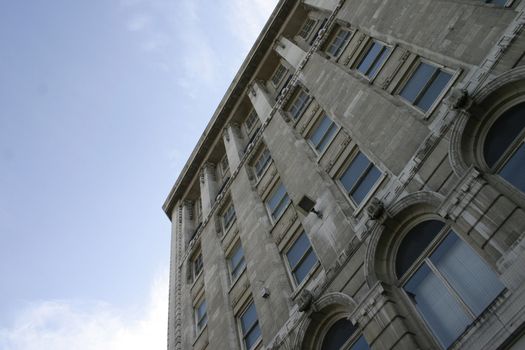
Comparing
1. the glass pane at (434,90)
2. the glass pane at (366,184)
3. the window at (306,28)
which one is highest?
the window at (306,28)

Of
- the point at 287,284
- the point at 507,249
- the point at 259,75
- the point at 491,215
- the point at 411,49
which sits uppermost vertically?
the point at 259,75

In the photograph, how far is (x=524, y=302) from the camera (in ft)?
27.2

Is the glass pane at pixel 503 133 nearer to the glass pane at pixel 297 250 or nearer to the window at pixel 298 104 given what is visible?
the glass pane at pixel 297 250

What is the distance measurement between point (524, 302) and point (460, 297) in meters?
2.02

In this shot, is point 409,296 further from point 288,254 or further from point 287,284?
point 288,254

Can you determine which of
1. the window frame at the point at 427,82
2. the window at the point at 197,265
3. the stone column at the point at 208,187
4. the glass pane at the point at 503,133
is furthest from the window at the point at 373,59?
the window at the point at 197,265

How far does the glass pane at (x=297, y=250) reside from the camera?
56.1 ft

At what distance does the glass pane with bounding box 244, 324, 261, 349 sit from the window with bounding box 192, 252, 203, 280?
876 cm

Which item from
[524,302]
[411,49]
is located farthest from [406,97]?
[524,302]

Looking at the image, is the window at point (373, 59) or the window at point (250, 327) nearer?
the window at point (250, 327)

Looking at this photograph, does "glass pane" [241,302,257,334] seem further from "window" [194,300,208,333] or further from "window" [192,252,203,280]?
"window" [192,252,203,280]

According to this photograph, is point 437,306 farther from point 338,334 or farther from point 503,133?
point 503,133

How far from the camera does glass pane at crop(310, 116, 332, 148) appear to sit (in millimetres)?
20141

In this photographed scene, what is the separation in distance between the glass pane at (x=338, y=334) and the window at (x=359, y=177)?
3910 millimetres
